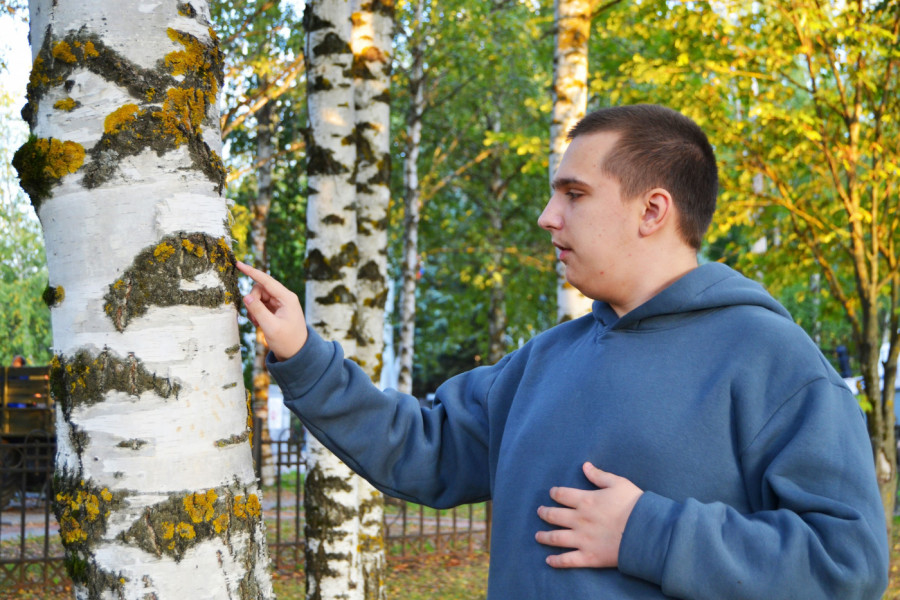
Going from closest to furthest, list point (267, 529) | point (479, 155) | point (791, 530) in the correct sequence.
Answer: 1. point (791, 530)
2. point (267, 529)
3. point (479, 155)

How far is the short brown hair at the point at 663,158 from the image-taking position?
194cm

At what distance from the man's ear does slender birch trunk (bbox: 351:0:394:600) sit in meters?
4.32

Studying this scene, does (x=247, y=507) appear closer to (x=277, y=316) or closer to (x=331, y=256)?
(x=277, y=316)

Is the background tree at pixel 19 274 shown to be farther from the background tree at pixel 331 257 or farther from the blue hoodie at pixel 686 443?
the blue hoodie at pixel 686 443

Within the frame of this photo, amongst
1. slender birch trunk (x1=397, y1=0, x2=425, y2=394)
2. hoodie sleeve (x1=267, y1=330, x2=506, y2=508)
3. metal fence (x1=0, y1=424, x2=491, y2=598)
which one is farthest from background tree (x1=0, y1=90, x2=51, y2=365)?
hoodie sleeve (x1=267, y1=330, x2=506, y2=508)

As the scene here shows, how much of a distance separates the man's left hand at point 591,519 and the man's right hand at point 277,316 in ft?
2.25

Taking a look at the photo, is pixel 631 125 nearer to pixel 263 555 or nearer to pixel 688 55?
pixel 263 555

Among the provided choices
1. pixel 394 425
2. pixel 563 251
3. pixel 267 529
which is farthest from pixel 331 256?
pixel 267 529

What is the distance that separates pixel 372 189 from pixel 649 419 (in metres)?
4.96

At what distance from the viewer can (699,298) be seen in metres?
1.88

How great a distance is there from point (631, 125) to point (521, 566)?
0.98m

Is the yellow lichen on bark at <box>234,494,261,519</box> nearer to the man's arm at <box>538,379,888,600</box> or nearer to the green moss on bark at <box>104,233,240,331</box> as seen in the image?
the green moss on bark at <box>104,233,240,331</box>

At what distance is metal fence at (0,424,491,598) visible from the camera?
8562 mm

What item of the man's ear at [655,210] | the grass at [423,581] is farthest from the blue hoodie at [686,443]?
the grass at [423,581]
